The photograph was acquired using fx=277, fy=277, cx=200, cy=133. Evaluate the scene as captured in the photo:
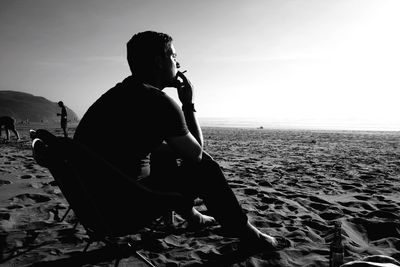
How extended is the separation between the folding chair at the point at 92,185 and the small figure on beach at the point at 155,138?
0.06 metres

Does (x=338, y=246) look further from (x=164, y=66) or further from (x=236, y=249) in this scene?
(x=164, y=66)

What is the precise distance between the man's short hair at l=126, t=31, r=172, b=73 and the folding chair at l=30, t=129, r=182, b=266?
0.84m

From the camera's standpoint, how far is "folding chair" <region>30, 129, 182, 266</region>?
5.42ft

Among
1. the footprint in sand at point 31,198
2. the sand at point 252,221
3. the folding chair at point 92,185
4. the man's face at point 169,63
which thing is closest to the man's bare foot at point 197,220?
the sand at point 252,221

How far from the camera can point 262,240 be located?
2.67 meters

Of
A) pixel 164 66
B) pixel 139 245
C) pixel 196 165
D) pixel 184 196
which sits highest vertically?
pixel 164 66

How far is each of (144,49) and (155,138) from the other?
714 mm

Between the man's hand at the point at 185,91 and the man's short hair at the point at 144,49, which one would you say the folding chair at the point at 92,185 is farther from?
the man's hand at the point at 185,91

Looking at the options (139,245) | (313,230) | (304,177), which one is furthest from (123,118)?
(304,177)

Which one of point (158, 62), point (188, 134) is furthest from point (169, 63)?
point (188, 134)

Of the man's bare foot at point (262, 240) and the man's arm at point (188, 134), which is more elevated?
the man's arm at point (188, 134)

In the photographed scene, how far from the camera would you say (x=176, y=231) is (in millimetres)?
3227

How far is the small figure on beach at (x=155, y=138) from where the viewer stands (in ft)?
6.22

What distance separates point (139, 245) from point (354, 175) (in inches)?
231
